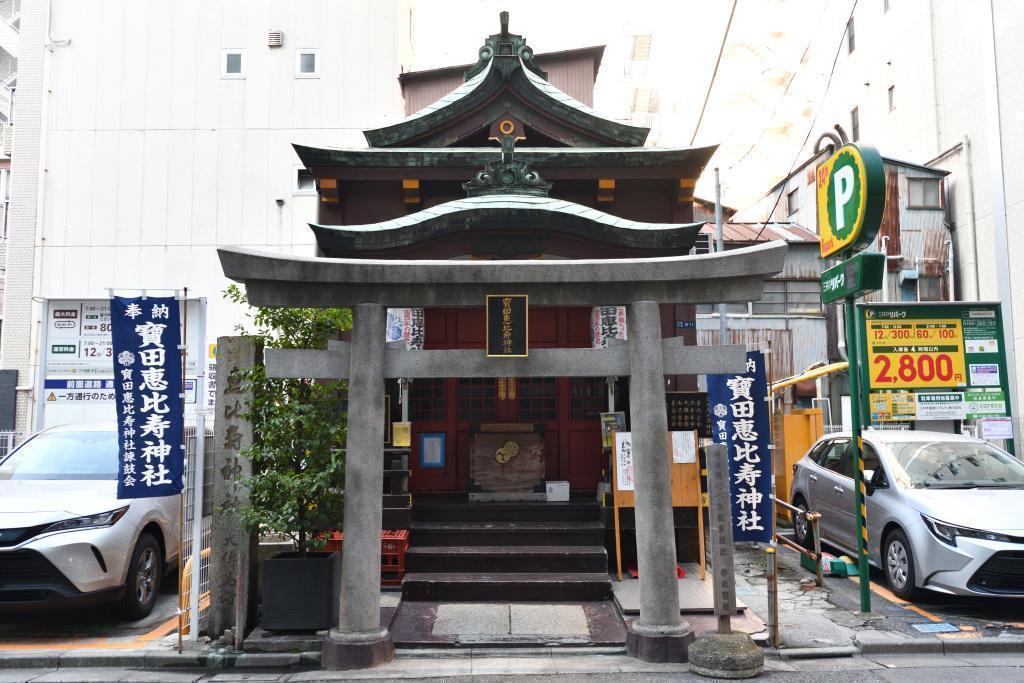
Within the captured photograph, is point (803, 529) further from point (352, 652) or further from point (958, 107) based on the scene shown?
point (958, 107)

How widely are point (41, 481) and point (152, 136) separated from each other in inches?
652

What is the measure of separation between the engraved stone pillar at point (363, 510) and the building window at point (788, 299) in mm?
21446

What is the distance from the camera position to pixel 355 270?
7930mm

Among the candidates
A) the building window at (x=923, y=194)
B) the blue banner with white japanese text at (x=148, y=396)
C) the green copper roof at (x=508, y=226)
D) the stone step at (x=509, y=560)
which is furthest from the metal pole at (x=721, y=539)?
the building window at (x=923, y=194)

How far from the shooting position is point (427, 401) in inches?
454

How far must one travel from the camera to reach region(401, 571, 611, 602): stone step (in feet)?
30.0

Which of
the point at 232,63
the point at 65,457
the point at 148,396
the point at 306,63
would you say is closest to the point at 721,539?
the point at 148,396

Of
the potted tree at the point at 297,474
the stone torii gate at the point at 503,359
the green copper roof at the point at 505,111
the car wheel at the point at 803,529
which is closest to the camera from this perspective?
the stone torii gate at the point at 503,359

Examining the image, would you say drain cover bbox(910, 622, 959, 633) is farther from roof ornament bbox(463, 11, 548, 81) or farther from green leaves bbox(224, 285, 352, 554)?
roof ornament bbox(463, 11, 548, 81)

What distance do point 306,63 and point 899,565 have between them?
2170cm

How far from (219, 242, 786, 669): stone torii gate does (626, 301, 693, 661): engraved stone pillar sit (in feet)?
0.03

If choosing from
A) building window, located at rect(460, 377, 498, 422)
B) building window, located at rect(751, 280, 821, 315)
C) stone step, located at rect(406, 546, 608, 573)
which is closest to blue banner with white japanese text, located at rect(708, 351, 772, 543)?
stone step, located at rect(406, 546, 608, 573)

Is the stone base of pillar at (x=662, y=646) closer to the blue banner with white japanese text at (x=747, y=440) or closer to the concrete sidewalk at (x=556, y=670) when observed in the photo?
the concrete sidewalk at (x=556, y=670)

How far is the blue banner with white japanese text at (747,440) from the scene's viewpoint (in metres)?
8.73
